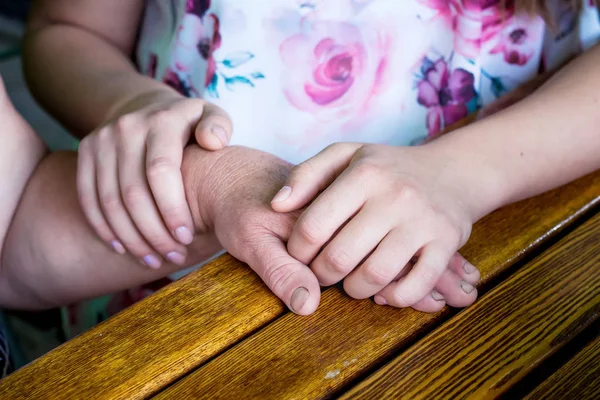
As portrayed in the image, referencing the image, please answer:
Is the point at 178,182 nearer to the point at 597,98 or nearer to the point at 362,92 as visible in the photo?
the point at 362,92

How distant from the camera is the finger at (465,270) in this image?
535mm

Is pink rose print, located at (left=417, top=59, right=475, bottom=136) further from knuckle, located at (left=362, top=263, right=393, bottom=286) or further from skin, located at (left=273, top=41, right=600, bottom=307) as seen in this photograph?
knuckle, located at (left=362, top=263, right=393, bottom=286)

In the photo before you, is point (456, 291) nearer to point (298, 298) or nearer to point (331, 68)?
point (298, 298)

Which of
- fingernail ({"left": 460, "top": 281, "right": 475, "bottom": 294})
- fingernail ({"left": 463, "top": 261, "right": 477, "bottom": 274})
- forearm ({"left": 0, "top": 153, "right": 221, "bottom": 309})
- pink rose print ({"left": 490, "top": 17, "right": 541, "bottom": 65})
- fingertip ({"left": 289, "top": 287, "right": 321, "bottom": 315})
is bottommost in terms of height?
forearm ({"left": 0, "top": 153, "right": 221, "bottom": 309})

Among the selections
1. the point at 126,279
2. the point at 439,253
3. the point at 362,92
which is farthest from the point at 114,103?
the point at 439,253

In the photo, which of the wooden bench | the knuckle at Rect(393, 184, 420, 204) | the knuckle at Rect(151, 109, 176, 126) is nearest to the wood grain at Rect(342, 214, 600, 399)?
the wooden bench

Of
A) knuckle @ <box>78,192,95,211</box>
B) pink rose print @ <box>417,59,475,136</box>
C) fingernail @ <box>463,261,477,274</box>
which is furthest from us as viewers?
pink rose print @ <box>417,59,475,136</box>

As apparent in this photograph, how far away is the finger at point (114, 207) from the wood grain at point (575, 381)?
0.40m

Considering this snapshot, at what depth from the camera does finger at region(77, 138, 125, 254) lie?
64 cm

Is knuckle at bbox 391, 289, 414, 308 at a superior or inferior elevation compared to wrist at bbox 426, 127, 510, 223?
inferior

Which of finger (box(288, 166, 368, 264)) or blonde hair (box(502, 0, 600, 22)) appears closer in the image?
finger (box(288, 166, 368, 264))

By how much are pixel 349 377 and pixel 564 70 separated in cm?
51

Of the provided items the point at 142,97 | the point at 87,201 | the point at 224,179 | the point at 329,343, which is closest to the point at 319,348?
the point at 329,343

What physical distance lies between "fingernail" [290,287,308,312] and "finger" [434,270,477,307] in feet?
0.41
